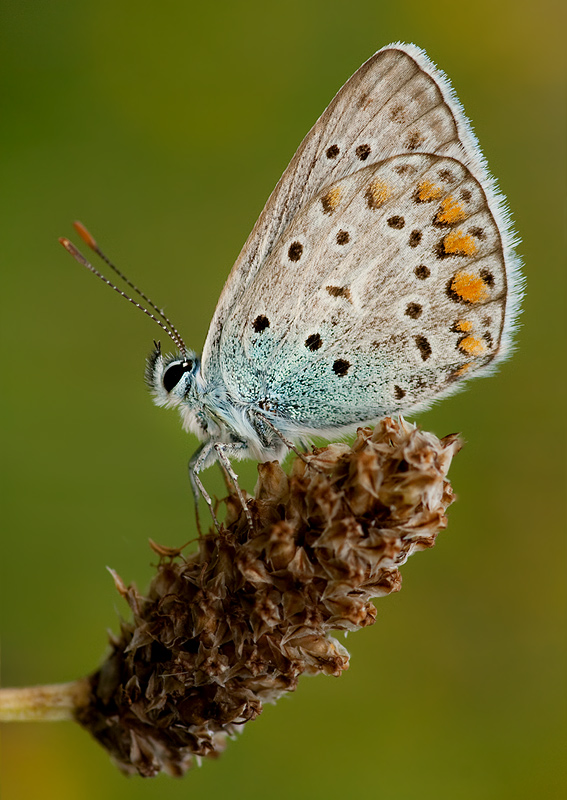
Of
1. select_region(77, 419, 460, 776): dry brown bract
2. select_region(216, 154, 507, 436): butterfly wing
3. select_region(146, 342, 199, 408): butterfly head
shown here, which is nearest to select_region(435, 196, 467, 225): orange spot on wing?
select_region(216, 154, 507, 436): butterfly wing

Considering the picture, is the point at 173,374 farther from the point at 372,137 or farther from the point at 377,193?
the point at 372,137

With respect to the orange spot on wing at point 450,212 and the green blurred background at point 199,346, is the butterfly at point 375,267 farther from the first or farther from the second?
the green blurred background at point 199,346

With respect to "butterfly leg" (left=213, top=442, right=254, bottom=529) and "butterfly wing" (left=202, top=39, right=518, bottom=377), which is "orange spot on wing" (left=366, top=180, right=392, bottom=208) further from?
"butterfly leg" (left=213, top=442, right=254, bottom=529)

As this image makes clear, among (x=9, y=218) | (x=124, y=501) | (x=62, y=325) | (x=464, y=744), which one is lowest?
→ (x=464, y=744)

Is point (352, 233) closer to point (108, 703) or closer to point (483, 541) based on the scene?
point (108, 703)

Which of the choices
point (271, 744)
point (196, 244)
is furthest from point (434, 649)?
point (196, 244)
